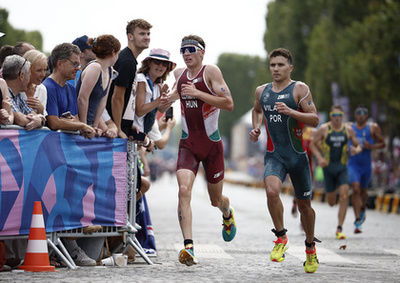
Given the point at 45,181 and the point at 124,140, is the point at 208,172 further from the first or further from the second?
the point at 45,181

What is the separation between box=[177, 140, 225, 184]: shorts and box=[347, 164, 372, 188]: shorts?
6.74m

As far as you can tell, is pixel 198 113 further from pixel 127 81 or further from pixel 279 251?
pixel 279 251

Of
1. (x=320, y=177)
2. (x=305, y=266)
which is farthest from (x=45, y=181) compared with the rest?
(x=320, y=177)

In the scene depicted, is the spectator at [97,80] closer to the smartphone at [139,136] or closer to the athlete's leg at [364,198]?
the smartphone at [139,136]

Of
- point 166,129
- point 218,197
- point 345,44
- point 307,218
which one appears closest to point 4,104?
point 218,197

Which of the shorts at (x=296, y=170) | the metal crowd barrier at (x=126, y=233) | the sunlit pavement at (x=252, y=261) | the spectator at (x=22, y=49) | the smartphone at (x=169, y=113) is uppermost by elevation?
the spectator at (x=22, y=49)

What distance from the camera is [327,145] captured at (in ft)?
49.5

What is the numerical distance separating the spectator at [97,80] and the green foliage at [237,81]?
4411 inches

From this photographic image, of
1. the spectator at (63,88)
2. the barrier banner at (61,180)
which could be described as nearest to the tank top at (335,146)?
the barrier banner at (61,180)

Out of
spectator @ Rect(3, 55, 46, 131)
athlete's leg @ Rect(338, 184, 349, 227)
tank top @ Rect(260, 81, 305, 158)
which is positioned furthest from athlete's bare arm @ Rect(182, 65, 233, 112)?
athlete's leg @ Rect(338, 184, 349, 227)

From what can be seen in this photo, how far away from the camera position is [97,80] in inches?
358

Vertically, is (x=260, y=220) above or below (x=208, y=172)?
below

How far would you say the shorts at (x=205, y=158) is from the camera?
945cm

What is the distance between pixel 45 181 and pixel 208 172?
2.17 meters
